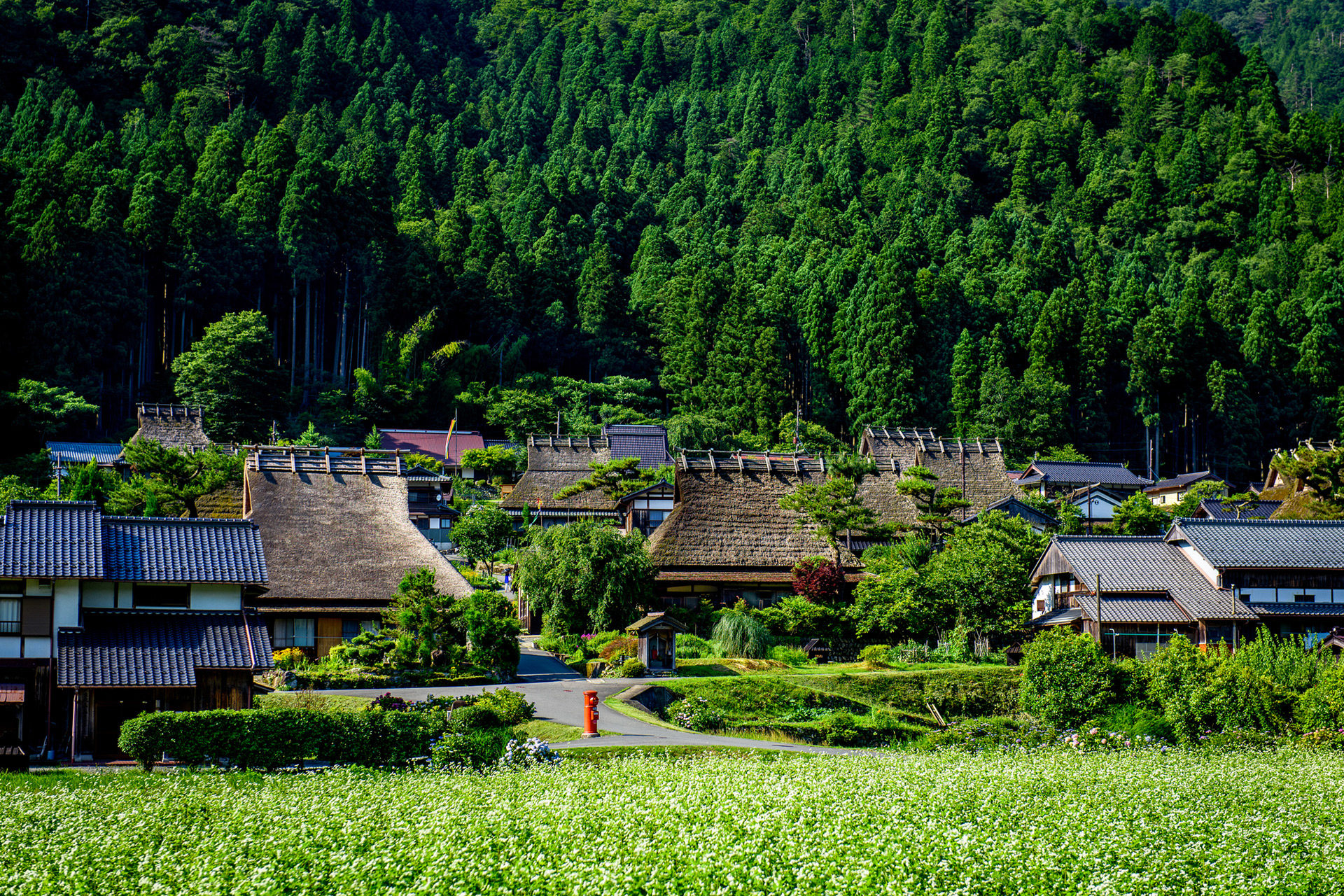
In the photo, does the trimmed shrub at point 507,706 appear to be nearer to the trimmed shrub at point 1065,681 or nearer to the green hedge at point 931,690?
the green hedge at point 931,690

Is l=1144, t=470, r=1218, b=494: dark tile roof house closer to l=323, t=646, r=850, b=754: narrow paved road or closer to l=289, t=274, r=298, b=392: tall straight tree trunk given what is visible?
l=323, t=646, r=850, b=754: narrow paved road

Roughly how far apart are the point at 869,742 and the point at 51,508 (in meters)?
16.9

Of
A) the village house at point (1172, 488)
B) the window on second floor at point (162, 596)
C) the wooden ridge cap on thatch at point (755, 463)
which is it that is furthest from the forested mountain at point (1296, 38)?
the window on second floor at point (162, 596)

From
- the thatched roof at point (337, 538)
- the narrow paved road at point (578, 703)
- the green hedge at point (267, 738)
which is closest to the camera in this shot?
the green hedge at point (267, 738)

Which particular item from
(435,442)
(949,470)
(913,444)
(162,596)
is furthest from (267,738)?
(435,442)

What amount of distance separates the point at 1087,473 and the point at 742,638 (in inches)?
1207

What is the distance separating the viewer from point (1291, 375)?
70.5m

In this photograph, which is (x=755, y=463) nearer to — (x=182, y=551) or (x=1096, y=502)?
(x=1096, y=502)

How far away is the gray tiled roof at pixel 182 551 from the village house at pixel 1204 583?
20625 millimetres

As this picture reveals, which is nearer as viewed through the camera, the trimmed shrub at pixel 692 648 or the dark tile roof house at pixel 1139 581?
the dark tile roof house at pixel 1139 581

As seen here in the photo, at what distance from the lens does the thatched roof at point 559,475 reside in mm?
49062

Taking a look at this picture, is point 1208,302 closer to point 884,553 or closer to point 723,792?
point 884,553

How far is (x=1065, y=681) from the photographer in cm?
2762

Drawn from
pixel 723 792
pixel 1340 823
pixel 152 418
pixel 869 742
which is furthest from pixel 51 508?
pixel 152 418
